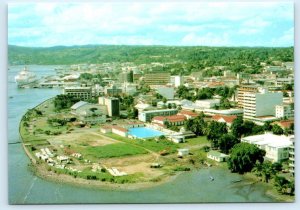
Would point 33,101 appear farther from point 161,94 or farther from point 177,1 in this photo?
point 177,1

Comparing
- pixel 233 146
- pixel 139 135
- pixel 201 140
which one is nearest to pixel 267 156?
pixel 233 146

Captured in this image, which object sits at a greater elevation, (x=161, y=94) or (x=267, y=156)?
(x=161, y=94)

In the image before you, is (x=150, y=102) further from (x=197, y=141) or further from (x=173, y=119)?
(x=197, y=141)

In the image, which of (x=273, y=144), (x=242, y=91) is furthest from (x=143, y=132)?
(x=273, y=144)

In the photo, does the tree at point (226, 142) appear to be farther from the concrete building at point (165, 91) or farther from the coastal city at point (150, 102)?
the concrete building at point (165, 91)

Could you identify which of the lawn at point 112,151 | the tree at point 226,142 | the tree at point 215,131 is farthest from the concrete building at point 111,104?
the tree at point 226,142

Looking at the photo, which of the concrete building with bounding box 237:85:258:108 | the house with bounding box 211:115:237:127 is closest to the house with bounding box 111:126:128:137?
the house with bounding box 211:115:237:127
